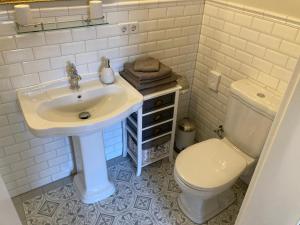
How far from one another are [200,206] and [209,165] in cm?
32

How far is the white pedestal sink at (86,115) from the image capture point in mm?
1353

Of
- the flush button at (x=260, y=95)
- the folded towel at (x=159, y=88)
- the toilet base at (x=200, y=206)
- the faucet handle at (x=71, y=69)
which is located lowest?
the toilet base at (x=200, y=206)

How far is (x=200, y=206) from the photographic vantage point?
5.78 feet

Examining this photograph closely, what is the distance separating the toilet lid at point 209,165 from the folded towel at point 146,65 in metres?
0.58

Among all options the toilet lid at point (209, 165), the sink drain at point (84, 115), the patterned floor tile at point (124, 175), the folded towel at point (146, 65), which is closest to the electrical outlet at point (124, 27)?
the folded towel at point (146, 65)

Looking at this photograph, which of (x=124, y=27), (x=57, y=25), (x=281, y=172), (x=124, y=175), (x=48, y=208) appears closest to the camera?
(x=281, y=172)

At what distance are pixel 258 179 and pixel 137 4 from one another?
1.27m

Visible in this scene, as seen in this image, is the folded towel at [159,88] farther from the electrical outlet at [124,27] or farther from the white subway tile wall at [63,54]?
the electrical outlet at [124,27]

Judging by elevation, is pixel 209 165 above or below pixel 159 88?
below

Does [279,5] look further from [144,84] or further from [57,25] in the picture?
[57,25]

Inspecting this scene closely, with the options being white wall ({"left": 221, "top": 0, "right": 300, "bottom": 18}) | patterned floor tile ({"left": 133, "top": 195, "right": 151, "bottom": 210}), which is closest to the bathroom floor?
patterned floor tile ({"left": 133, "top": 195, "right": 151, "bottom": 210})

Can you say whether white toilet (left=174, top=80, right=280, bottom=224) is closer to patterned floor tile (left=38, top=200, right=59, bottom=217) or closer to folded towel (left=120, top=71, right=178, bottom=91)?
folded towel (left=120, top=71, right=178, bottom=91)

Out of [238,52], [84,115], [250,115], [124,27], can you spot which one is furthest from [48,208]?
[238,52]

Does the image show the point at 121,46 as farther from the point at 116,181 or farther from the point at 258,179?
the point at 258,179
